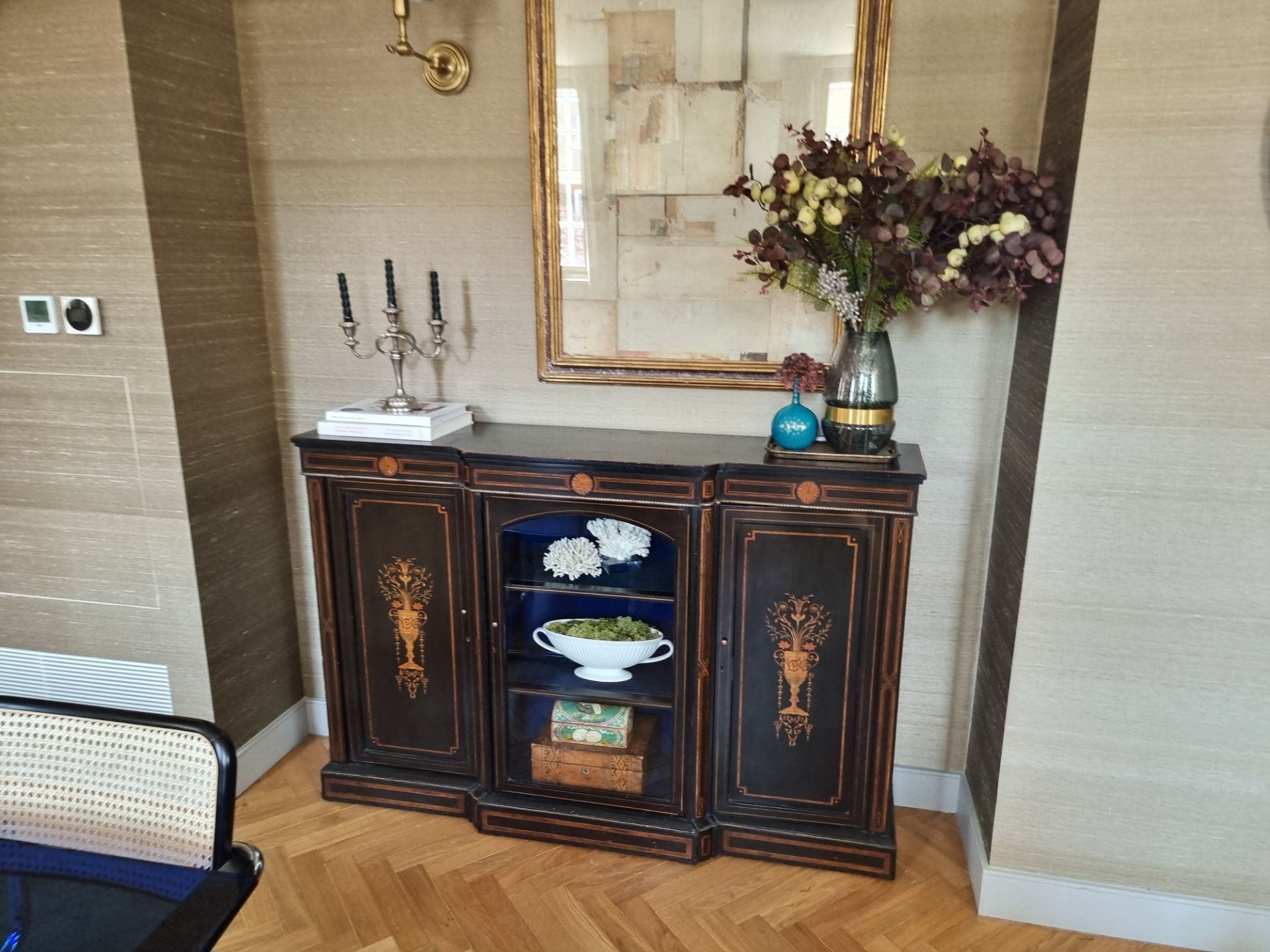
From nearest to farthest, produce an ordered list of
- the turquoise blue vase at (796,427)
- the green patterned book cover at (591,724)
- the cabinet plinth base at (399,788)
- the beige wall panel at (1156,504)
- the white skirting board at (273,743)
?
the beige wall panel at (1156,504) < the turquoise blue vase at (796,427) < the green patterned book cover at (591,724) < the cabinet plinth base at (399,788) < the white skirting board at (273,743)

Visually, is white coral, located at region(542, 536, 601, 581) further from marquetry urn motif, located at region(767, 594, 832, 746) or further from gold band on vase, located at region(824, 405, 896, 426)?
gold band on vase, located at region(824, 405, 896, 426)

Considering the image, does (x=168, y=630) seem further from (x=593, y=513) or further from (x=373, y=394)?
(x=593, y=513)

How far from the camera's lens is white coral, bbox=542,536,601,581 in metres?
2.21

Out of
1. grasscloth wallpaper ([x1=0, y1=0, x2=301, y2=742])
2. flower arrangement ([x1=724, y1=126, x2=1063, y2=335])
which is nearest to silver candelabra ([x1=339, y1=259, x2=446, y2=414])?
grasscloth wallpaper ([x1=0, y1=0, x2=301, y2=742])

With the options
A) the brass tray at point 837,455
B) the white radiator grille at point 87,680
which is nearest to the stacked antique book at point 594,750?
the brass tray at point 837,455

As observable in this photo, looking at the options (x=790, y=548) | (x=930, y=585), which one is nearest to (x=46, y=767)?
(x=790, y=548)

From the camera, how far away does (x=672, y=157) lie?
7.16ft

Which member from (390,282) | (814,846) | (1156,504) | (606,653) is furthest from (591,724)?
(1156,504)

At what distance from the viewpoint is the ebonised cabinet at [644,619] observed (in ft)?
6.63

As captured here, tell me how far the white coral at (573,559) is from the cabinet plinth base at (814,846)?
77cm

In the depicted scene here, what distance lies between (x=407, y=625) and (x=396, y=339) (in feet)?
2.63

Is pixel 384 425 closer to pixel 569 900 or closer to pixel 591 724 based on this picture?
pixel 591 724

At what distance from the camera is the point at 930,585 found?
2332mm

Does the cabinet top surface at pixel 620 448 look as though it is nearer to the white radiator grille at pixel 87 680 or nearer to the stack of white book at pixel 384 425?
the stack of white book at pixel 384 425
